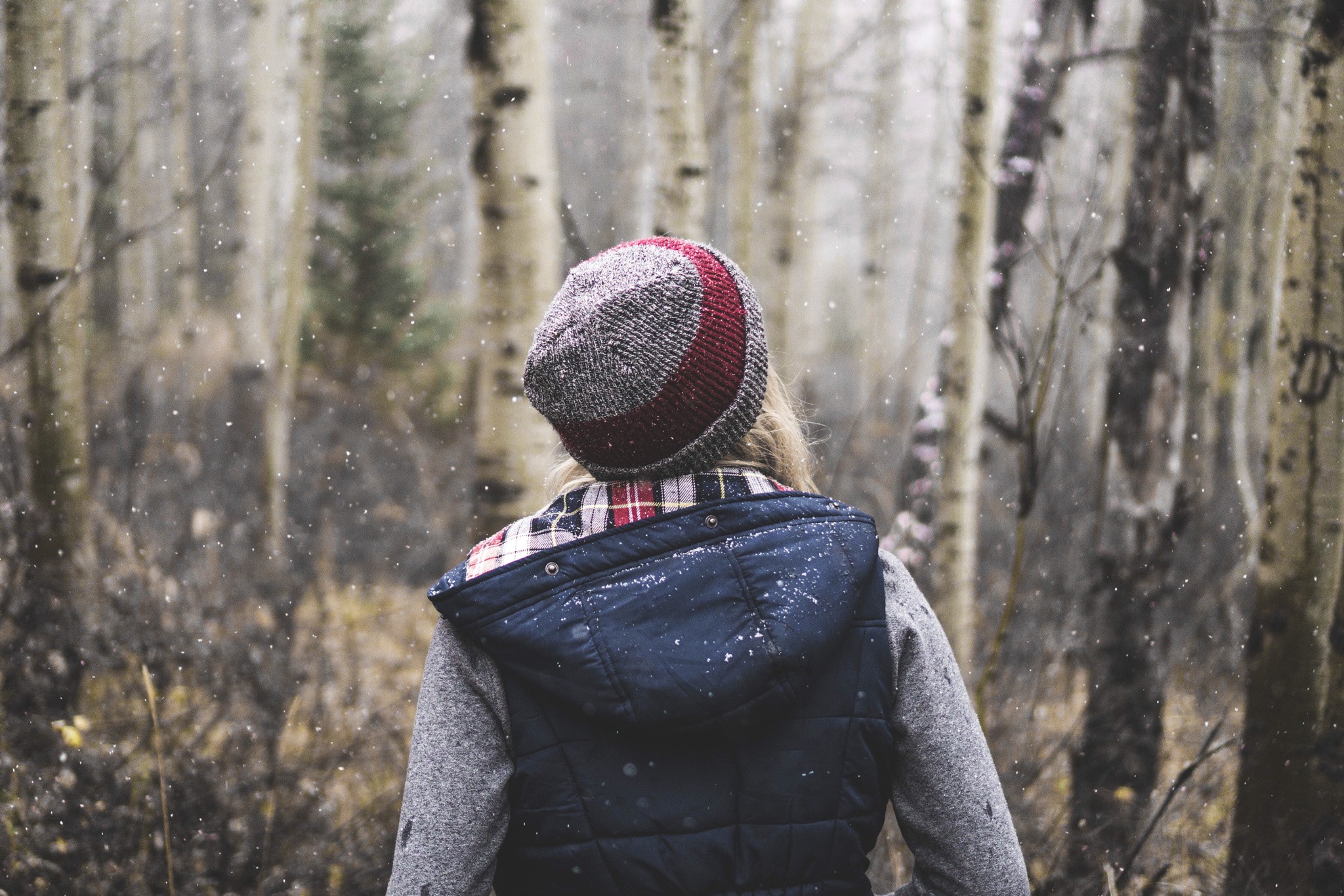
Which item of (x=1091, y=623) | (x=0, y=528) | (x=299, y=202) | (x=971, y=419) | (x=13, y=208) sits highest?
(x=299, y=202)

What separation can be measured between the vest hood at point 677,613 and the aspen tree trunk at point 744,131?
504 centimetres

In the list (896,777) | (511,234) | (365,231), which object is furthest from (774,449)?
(365,231)

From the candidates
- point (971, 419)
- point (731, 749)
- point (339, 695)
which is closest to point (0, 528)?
point (339, 695)

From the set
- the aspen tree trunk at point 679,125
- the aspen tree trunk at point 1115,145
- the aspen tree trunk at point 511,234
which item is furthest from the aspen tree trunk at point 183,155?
the aspen tree trunk at point 1115,145

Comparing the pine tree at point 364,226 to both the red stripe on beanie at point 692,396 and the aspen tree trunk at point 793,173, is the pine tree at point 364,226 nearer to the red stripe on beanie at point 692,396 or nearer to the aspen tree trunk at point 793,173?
the aspen tree trunk at point 793,173

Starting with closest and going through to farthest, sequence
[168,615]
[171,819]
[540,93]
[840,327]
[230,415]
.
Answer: [540,93], [171,819], [168,615], [230,415], [840,327]

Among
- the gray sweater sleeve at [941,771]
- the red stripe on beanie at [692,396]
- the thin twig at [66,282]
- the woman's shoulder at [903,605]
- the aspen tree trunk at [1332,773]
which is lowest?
the aspen tree trunk at [1332,773]

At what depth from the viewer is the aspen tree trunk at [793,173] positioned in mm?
7703

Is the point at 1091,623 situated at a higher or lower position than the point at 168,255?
lower

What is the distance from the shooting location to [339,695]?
4602 millimetres

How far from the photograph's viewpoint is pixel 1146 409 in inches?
142

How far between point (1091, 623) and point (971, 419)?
1012 mm

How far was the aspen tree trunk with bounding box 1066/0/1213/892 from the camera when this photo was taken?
345 cm

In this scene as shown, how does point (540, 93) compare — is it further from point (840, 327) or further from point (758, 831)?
point (840, 327)
